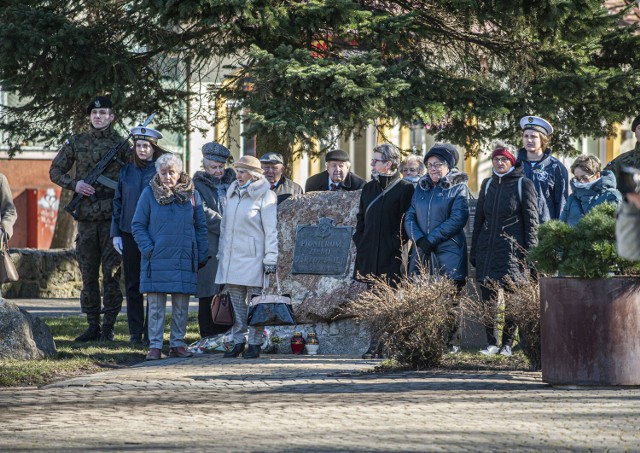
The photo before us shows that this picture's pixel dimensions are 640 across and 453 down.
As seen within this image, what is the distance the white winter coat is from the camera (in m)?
12.4

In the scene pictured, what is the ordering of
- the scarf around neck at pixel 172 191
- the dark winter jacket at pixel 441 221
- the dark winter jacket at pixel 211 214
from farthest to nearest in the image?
the dark winter jacket at pixel 211 214 → the scarf around neck at pixel 172 191 → the dark winter jacket at pixel 441 221

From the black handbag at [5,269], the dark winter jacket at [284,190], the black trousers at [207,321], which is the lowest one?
the black trousers at [207,321]

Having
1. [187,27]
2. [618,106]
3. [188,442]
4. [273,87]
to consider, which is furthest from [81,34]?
[188,442]

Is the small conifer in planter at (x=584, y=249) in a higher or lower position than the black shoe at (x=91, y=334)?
higher

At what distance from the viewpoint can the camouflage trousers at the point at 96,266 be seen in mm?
14133

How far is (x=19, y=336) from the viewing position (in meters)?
12.0

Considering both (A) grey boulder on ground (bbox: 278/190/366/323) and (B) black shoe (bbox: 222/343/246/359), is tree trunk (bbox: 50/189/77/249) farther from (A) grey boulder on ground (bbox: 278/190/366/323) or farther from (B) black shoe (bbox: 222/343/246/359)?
(B) black shoe (bbox: 222/343/246/359)

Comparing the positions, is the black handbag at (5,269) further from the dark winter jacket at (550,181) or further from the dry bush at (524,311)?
the dark winter jacket at (550,181)

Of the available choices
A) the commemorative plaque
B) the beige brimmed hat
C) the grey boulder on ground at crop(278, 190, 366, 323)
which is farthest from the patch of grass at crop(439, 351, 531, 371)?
the beige brimmed hat

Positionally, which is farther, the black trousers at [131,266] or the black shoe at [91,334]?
the black shoe at [91,334]

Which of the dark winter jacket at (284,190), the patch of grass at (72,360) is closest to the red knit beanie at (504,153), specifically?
the dark winter jacket at (284,190)

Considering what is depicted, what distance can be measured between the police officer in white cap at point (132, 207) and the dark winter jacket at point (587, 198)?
13.6ft

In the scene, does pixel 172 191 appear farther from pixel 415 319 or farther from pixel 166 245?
pixel 415 319

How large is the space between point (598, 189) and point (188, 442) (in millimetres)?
6148
